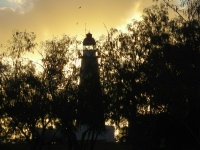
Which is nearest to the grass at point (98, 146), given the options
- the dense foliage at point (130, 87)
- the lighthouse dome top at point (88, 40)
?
the dense foliage at point (130, 87)

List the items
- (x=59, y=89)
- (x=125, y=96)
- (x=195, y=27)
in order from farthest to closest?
(x=59, y=89) < (x=125, y=96) < (x=195, y=27)

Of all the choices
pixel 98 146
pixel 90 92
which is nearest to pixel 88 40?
pixel 90 92

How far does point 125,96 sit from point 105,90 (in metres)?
2.01

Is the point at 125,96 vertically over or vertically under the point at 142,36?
under

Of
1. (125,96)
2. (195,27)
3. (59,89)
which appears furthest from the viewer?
(59,89)

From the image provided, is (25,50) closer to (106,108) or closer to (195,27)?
(106,108)

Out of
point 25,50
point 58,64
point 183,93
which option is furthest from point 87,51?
point 183,93

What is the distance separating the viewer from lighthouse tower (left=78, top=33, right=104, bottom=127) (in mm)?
35281

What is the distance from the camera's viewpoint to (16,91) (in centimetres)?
3575

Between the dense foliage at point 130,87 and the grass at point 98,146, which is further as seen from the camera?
the grass at point 98,146

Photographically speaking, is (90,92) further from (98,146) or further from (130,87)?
(98,146)

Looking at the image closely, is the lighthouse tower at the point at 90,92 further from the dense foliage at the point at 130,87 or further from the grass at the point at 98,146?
the grass at the point at 98,146

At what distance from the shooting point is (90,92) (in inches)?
1404

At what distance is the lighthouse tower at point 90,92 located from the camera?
35.3 meters
